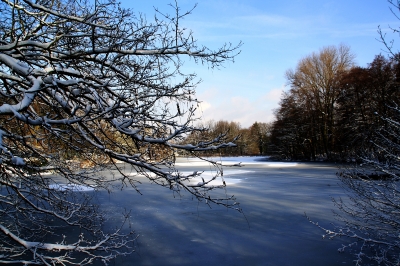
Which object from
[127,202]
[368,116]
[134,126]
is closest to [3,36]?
[134,126]

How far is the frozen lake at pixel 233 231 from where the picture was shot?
17.0 ft

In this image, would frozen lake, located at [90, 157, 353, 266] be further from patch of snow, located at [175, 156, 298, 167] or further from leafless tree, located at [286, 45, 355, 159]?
leafless tree, located at [286, 45, 355, 159]

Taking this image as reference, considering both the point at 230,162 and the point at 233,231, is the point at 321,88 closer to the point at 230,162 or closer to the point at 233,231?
the point at 230,162

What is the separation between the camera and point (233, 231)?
6.58 m

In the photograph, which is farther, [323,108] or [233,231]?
[323,108]

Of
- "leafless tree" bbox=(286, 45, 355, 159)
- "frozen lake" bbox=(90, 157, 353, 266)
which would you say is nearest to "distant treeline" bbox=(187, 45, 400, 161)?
"leafless tree" bbox=(286, 45, 355, 159)

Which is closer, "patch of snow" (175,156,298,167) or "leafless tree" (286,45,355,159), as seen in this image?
"patch of snow" (175,156,298,167)

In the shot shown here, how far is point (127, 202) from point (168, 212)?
216cm

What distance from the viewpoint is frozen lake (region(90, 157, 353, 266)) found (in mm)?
5188

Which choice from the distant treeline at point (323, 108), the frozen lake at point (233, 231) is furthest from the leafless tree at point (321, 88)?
the frozen lake at point (233, 231)

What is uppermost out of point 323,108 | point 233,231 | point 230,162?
point 323,108

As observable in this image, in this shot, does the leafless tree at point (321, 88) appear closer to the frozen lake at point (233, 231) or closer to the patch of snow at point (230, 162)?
the patch of snow at point (230, 162)

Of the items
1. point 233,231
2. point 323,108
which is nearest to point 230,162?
point 323,108

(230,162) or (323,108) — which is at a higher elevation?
(323,108)
